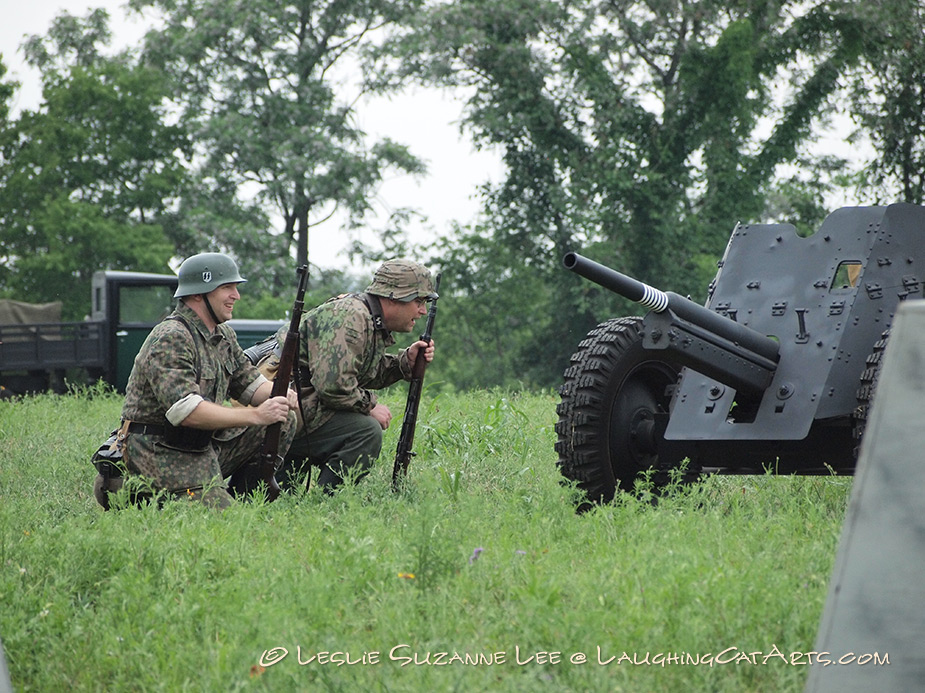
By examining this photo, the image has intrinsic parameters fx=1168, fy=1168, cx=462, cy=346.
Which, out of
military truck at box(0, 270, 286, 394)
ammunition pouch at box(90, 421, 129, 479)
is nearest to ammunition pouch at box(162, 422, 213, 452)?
ammunition pouch at box(90, 421, 129, 479)

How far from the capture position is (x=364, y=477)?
5984mm

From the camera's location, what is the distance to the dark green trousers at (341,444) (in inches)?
237

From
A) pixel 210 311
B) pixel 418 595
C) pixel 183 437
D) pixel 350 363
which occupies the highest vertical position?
pixel 210 311

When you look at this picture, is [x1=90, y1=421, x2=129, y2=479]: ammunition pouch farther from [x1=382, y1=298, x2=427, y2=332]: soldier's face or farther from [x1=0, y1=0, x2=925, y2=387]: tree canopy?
[x1=0, y1=0, x2=925, y2=387]: tree canopy

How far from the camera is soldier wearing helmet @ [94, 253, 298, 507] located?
5.17 m

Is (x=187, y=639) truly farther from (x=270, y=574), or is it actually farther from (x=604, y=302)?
(x=604, y=302)

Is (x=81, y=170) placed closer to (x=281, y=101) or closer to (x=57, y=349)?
(x=281, y=101)

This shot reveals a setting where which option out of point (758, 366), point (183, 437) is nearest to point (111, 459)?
point (183, 437)

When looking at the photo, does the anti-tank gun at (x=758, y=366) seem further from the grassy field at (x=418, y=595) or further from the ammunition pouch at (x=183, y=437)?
the ammunition pouch at (x=183, y=437)

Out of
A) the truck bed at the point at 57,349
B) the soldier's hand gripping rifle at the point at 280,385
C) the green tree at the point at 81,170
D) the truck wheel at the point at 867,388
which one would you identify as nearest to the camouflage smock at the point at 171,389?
the soldier's hand gripping rifle at the point at 280,385

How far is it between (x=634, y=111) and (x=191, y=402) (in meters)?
19.4

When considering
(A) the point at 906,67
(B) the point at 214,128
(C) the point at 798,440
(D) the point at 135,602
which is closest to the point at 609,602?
(D) the point at 135,602

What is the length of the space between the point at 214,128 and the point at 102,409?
14673mm

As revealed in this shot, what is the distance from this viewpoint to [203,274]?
5.43 meters
